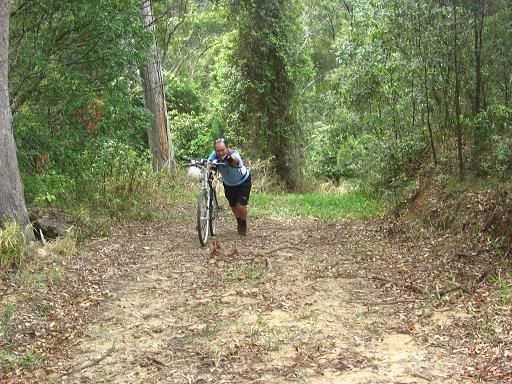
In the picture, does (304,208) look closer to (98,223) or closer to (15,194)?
(98,223)

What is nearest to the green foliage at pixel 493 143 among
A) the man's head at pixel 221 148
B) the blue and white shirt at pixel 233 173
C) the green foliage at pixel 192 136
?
the blue and white shirt at pixel 233 173

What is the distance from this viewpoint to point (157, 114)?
1702 centimetres

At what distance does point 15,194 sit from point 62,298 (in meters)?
2.25

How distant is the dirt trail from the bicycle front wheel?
1.10 feet

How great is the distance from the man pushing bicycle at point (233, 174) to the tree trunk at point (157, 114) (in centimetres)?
743

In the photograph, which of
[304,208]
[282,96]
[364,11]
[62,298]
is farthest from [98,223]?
[282,96]

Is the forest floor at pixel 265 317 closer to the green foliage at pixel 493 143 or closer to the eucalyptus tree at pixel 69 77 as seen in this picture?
the green foliage at pixel 493 143

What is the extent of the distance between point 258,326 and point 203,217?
389 centimetres

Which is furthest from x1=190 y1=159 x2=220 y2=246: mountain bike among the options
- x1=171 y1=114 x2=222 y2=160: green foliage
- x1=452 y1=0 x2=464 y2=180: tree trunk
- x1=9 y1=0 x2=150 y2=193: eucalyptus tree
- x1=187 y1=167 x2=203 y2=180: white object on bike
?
x1=171 y1=114 x2=222 y2=160: green foliage

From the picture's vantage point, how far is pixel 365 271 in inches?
288

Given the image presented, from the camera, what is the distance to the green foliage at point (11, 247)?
6.81m

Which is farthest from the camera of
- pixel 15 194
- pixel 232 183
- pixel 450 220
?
pixel 232 183

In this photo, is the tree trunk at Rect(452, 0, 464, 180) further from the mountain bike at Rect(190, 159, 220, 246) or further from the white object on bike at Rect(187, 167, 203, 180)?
the white object on bike at Rect(187, 167, 203, 180)

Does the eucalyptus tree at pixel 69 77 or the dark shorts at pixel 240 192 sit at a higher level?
the eucalyptus tree at pixel 69 77
